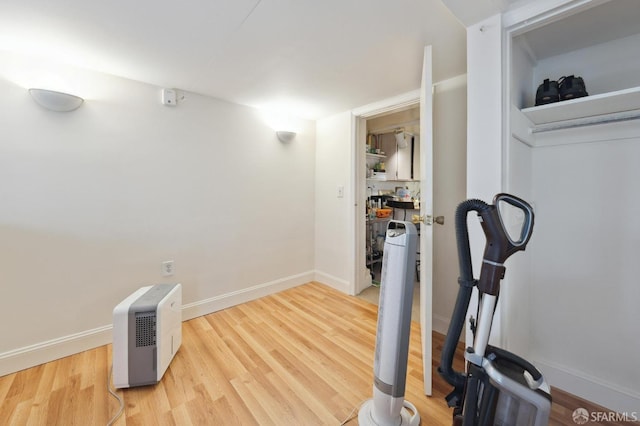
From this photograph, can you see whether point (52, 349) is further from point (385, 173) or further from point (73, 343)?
point (385, 173)

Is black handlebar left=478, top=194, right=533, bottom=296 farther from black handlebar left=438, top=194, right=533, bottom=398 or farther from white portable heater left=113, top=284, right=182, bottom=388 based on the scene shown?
white portable heater left=113, top=284, right=182, bottom=388

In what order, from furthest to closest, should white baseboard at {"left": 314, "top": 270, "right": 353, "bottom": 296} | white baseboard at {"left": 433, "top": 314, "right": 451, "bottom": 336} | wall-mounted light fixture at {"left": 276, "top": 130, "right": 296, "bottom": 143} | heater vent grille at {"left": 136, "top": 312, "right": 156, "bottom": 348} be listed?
white baseboard at {"left": 314, "top": 270, "right": 353, "bottom": 296}, wall-mounted light fixture at {"left": 276, "top": 130, "right": 296, "bottom": 143}, white baseboard at {"left": 433, "top": 314, "right": 451, "bottom": 336}, heater vent grille at {"left": 136, "top": 312, "right": 156, "bottom": 348}

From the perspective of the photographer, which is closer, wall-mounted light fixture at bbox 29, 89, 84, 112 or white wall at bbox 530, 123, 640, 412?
white wall at bbox 530, 123, 640, 412

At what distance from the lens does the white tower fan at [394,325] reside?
3.81 feet

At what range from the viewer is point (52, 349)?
1.76 meters

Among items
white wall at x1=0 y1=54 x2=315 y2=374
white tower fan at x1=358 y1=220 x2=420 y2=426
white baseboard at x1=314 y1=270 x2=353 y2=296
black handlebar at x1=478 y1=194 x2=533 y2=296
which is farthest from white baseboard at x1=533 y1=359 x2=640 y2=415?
white wall at x1=0 y1=54 x2=315 y2=374

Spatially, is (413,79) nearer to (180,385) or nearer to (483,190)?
(483,190)

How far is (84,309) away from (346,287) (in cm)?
228

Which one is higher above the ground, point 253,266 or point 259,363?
point 253,266

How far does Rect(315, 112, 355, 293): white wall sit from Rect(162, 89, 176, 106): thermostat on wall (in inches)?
62.6

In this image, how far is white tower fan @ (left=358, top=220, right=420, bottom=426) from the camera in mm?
1162

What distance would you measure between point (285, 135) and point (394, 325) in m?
2.27

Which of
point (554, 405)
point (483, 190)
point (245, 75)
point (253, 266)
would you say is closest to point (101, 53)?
point (245, 75)

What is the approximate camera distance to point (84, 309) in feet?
6.16
